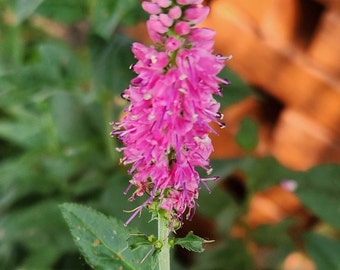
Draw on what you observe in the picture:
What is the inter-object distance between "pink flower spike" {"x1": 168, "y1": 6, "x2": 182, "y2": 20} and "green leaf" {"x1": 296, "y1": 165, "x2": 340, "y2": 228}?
53cm

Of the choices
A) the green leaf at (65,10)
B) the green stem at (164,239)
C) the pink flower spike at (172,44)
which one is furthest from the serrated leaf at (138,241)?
the green leaf at (65,10)

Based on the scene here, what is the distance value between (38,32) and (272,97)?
0.60 m

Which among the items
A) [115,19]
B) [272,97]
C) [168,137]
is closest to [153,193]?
[168,137]

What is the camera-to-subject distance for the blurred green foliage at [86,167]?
926 millimetres

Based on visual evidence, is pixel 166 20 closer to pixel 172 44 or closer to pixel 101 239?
pixel 172 44

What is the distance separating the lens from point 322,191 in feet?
3.08

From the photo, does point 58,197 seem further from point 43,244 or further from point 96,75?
point 96,75

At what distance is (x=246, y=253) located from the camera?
3.55 feet

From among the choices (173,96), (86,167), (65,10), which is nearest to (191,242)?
(173,96)

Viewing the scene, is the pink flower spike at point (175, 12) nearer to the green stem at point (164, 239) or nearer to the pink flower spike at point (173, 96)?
the pink flower spike at point (173, 96)

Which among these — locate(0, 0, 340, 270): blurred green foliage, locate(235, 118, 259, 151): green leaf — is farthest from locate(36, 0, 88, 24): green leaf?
locate(235, 118, 259, 151): green leaf

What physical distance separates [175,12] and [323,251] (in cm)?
57

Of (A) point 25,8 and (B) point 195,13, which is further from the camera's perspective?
(A) point 25,8

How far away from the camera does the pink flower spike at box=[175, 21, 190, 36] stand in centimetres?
47
